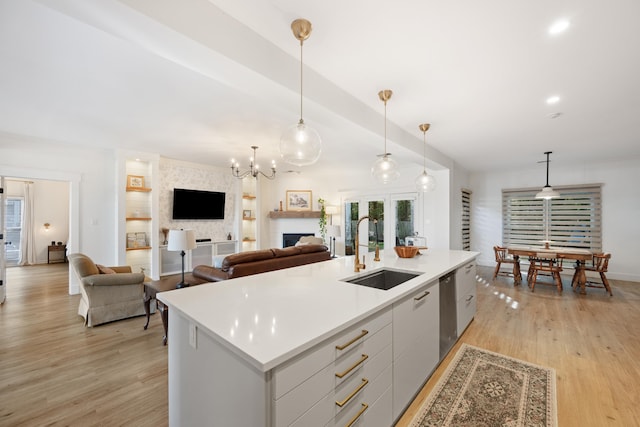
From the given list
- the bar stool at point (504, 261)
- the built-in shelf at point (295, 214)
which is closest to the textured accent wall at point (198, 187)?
the built-in shelf at point (295, 214)

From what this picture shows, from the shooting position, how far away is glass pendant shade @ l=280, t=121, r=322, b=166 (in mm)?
1857

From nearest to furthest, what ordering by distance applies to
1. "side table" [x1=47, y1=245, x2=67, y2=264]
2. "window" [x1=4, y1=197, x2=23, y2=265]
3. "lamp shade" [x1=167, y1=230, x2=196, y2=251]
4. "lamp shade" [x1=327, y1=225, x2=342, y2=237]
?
"lamp shade" [x1=167, y1=230, x2=196, y2=251] → "lamp shade" [x1=327, y1=225, x2=342, y2=237] → "window" [x1=4, y1=197, x2=23, y2=265] → "side table" [x1=47, y1=245, x2=67, y2=264]

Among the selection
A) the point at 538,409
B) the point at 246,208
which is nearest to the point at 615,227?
the point at 538,409

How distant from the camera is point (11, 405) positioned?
193cm

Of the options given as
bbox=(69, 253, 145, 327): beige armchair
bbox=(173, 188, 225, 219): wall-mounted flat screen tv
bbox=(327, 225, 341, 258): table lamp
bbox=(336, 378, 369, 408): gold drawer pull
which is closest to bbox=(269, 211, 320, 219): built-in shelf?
bbox=(327, 225, 341, 258): table lamp

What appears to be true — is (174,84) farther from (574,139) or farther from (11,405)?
(574,139)

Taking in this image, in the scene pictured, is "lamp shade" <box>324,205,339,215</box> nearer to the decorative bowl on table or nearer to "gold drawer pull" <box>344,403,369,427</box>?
the decorative bowl on table

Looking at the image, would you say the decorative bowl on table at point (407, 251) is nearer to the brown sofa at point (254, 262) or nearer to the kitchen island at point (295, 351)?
the kitchen island at point (295, 351)

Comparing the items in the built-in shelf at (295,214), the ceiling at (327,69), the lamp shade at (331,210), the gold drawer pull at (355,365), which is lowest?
the gold drawer pull at (355,365)

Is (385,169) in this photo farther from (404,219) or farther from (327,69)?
(404,219)

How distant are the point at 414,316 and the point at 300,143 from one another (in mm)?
1428

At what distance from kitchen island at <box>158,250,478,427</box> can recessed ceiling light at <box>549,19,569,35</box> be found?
185 centimetres

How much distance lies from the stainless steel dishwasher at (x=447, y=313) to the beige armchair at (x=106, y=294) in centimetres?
359

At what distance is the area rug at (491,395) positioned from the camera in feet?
5.83
